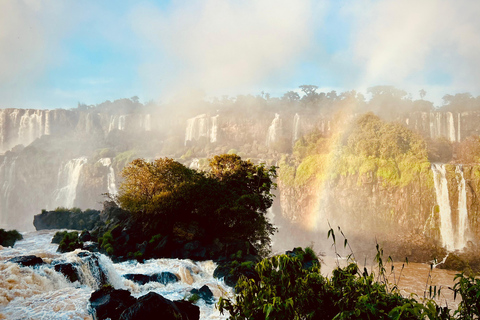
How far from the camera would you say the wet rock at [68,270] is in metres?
13.6

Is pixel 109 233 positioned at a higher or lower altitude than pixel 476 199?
lower

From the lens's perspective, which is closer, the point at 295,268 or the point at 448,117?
the point at 295,268

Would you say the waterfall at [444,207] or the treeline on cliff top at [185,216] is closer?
the treeline on cliff top at [185,216]

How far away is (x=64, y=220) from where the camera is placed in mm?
35438

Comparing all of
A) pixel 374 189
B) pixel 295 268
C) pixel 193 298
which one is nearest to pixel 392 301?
pixel 295 268

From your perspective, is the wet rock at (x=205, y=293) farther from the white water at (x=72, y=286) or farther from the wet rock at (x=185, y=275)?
the wet rock at (x=185, y=275)

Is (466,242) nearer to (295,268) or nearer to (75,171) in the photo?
(295,268)

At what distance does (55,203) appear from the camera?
6247cm

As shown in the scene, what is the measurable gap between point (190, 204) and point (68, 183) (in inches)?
2062

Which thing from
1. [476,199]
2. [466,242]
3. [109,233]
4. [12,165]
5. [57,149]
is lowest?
[466,242]

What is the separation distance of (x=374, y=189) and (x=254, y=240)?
1983cm

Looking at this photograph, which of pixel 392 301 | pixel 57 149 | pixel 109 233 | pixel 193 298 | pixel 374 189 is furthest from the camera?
pixel 57 149

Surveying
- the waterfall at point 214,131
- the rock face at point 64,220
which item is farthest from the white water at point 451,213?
the waterfall at point 214,131

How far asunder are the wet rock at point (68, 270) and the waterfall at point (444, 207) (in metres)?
35.8
